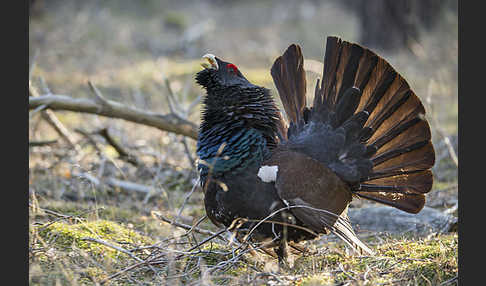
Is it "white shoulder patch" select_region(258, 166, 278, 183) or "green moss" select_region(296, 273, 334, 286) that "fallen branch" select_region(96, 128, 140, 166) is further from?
"green moss" select_region(296, 273, 334, 286)

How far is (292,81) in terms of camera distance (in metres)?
4.22

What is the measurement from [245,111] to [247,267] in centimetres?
114

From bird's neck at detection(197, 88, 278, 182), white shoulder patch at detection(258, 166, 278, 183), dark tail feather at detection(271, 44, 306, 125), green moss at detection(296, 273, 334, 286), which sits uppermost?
dark tail feather at detection(271, 44, 306, 125)

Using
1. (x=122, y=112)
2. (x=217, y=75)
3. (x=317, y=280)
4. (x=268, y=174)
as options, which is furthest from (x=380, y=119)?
(x=122, y=112)

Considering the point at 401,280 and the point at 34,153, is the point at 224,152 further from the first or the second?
the point at 34,153

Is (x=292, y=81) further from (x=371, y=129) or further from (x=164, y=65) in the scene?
(x=164, y=65)

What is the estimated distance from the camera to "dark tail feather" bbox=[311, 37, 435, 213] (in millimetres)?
3777

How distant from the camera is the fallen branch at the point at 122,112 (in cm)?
551

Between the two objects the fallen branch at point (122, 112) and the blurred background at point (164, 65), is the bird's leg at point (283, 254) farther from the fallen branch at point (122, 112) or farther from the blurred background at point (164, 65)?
the fallen branch at point (122, 112)

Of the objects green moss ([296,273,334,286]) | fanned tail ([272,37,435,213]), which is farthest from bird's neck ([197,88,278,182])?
green moss ([296,273,334,286])

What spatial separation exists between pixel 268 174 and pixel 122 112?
2.76 metres

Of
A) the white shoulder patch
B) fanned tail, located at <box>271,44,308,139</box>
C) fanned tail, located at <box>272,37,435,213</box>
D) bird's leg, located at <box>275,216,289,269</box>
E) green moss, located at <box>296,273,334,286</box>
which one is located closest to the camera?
green moss, located at <box>296,273,334,286</box>

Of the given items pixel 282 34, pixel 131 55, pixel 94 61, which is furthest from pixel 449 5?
pixel 94 61

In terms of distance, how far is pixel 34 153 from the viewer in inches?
253
